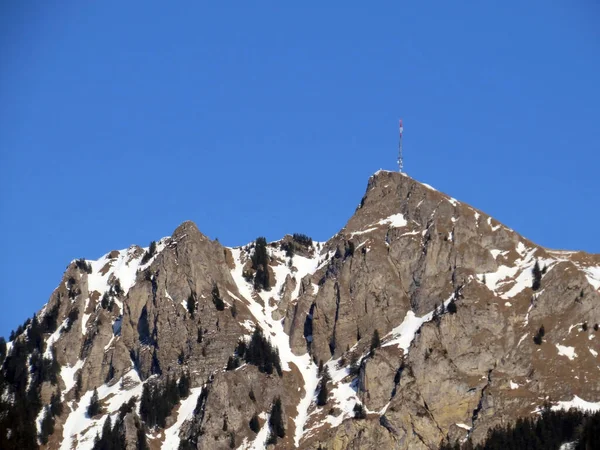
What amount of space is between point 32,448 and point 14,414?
879 cm

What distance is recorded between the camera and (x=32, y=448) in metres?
167

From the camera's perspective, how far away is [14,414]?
174375 mm
